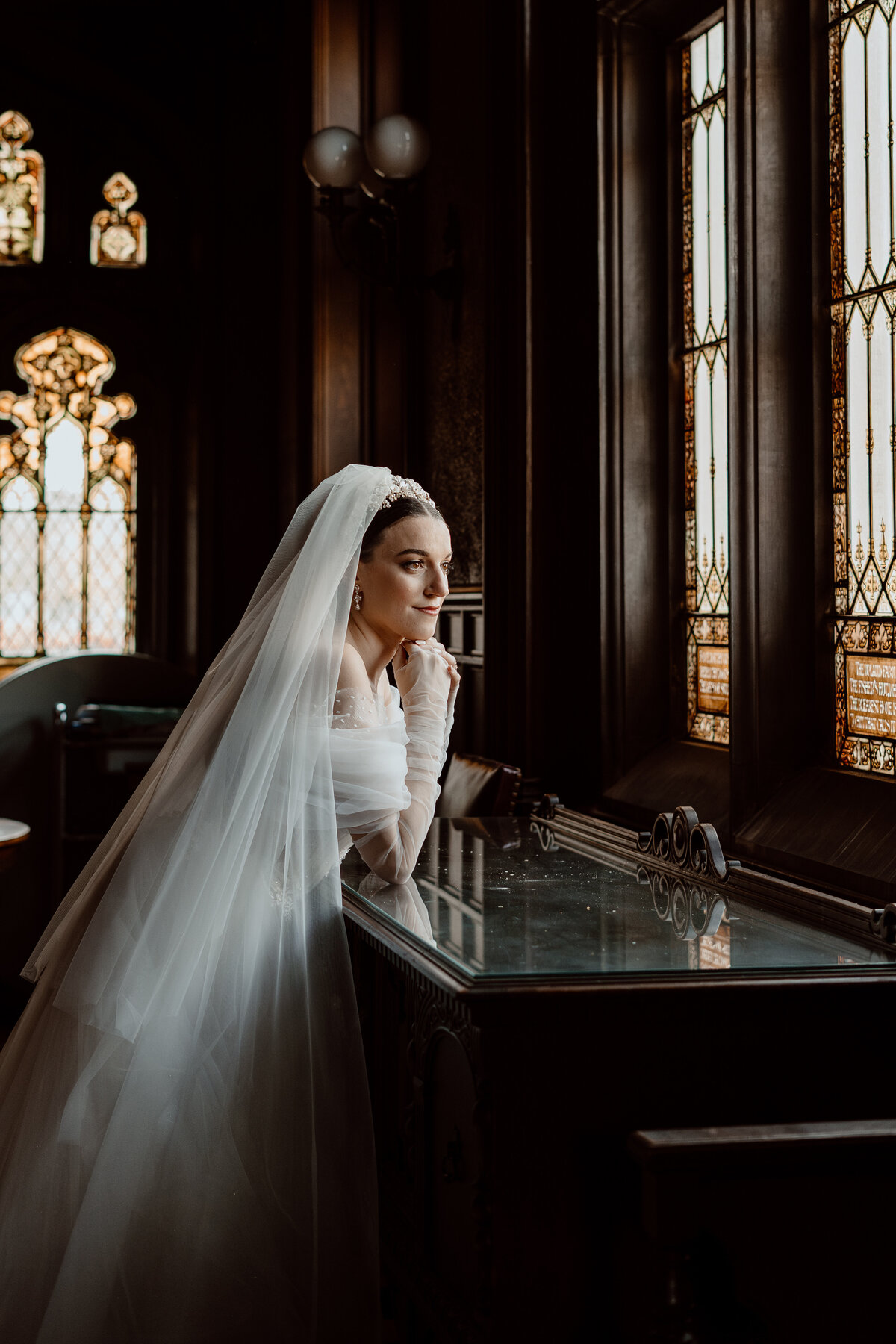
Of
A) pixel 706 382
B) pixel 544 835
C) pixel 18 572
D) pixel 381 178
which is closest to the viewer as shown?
pixel 544 835

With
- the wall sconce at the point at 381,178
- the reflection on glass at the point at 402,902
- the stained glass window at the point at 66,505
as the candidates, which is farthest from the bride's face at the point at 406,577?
the stained glass window at the point at 66,505

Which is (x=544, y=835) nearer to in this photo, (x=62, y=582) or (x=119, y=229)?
(x=62, y=582)

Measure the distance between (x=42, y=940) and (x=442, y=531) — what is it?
38.2 inches

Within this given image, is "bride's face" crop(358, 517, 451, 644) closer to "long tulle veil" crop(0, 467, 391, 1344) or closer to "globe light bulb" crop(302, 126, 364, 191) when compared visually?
"long tulle veil" crop(0, 467, 391, 1344)

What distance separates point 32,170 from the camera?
7.71 m

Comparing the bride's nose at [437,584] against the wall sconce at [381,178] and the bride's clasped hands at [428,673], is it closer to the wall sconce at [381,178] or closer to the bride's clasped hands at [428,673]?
the bride's clasped hands at [428,673]

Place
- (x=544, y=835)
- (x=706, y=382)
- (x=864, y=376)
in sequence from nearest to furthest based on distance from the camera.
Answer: (x=864, y=376) < (x=544, y=835) < (x=706, y=382)

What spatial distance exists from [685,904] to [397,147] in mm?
3403

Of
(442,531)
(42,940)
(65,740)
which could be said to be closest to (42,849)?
(65,740)

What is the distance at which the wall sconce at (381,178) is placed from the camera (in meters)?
4.54

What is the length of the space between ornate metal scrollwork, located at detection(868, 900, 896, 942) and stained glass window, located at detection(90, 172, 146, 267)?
7031mm

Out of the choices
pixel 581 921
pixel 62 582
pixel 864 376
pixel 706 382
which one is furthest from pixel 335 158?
pixel 62 582

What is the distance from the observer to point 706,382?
3191 millimetres

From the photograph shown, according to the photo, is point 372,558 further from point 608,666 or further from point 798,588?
point 608,666
